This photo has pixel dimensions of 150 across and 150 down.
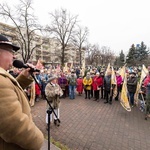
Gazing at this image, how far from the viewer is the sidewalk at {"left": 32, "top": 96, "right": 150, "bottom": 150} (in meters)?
4.57

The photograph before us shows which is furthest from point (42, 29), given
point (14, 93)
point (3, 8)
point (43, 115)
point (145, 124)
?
point (14, 93)

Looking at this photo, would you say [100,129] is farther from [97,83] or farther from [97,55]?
[97,55]

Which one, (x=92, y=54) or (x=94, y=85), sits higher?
(x=92, y=54)

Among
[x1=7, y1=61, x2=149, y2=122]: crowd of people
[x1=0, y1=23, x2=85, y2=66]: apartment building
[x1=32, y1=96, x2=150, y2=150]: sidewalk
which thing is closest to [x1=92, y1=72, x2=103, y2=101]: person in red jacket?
[x1=7, y1=61, x2=149, y2=122]: crowd of people

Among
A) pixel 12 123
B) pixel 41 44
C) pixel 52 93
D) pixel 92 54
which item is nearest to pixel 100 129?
pixel 52 93

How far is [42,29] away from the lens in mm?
25609

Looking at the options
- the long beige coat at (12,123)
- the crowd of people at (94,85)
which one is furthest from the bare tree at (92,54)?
the long beige coat at (12,123)

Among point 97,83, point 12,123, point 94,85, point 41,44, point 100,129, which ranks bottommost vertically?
point 100,129

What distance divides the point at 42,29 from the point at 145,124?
76.7ft

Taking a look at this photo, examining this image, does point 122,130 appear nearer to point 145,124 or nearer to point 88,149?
point 145,124

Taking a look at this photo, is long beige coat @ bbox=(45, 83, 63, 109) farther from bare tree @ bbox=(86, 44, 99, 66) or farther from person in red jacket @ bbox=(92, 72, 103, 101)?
bare tree @ bbox=(86, 44, 99, 66)

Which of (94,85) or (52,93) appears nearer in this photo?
(52,93)

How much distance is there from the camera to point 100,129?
5.61 m

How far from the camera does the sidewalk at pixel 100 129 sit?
457 centimetres
